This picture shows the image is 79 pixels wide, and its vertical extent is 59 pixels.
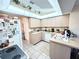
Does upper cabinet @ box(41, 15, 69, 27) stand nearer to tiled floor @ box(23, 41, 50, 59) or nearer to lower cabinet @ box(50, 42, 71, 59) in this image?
tiled floor @ box(23, 41, 50, 59)

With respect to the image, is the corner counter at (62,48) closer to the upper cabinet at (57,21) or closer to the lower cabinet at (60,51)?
the lower cabinet at (60,51)

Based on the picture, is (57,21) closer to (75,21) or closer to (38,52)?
(75,21)

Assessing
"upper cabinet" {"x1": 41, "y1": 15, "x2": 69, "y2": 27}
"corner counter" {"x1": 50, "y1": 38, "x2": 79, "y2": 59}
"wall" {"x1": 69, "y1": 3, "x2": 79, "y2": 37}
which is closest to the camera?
"corner counter" {"x1": 50, "y1": 38, "x2": 79, "y2": 59}

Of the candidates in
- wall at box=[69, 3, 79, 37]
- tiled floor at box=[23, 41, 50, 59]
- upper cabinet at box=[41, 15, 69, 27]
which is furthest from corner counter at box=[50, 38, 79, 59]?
upper cabinet at box=[41, 15, 69, 27]

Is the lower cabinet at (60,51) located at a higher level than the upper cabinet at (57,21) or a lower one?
lower

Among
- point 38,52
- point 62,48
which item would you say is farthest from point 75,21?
point 38,52

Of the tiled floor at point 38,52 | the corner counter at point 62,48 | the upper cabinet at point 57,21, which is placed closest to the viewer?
the corner counter at point 62,48

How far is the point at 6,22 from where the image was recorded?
1624 millimetres

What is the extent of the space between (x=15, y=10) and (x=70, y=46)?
2298 mm

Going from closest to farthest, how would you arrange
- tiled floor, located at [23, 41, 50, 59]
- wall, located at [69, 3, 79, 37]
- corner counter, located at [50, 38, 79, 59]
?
corner counter, located at [50, 38, 79, 59]
wall, located at [69, 3, 79, 37]
tiled floor, located at [23, 41, 50, 59]

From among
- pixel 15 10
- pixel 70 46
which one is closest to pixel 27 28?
pixel 15 10

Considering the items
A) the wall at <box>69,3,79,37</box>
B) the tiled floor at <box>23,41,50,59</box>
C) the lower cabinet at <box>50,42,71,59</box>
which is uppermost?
the wall at <box>69,3,79,37</box>

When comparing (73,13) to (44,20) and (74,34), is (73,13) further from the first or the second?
(44,20)

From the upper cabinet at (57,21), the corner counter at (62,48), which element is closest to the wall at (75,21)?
the upper cabinet at (57,21)
